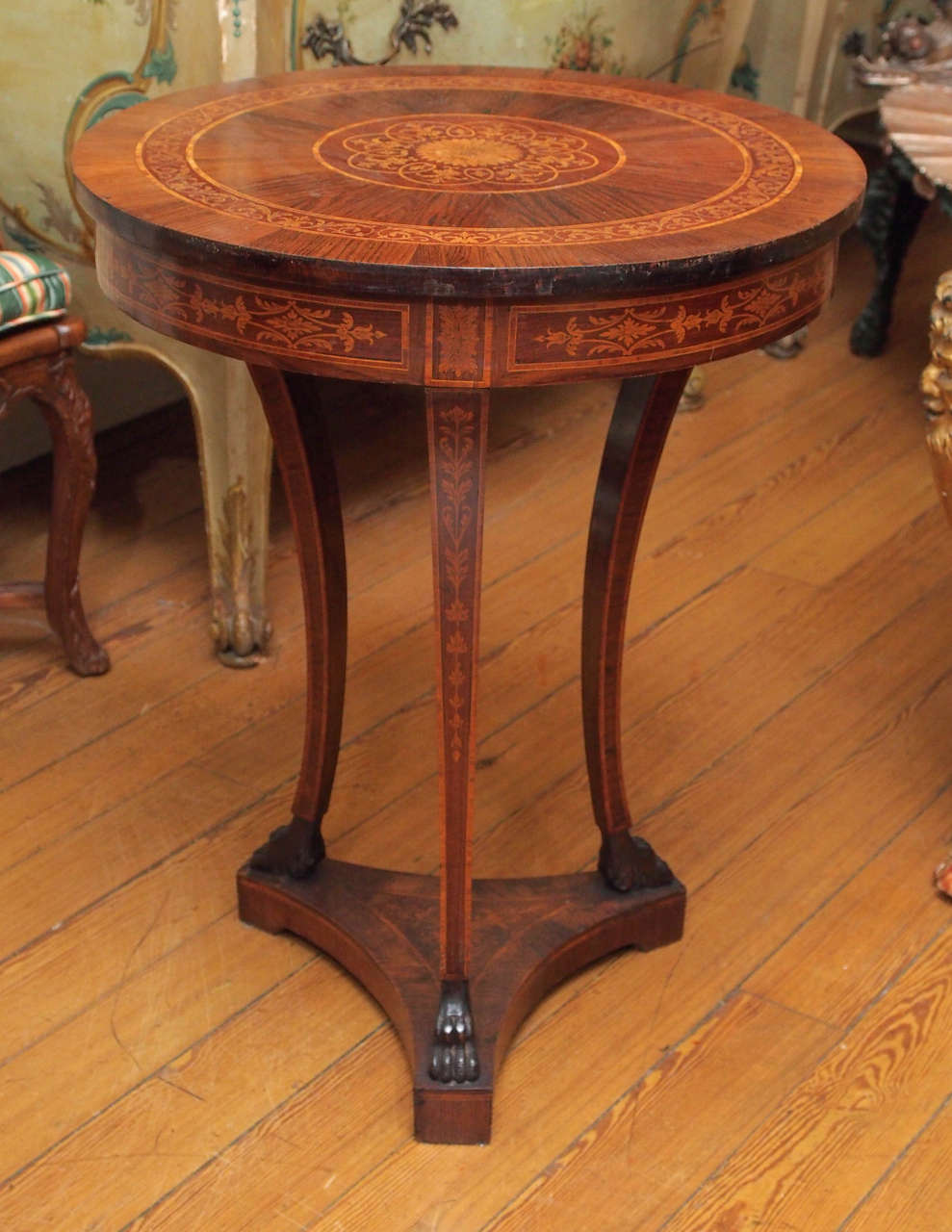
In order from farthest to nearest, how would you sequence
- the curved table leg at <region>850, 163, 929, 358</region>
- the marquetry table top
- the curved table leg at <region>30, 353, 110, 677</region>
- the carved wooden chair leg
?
the curved table leg at <region>850, 163, 929, 358</region> < the curved table leg at <region>30, 353, 110, 677</region> < the carved wooden chair leg < the marquetry table top

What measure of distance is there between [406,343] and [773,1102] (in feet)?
3.01

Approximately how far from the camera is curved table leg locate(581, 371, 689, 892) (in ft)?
5.33

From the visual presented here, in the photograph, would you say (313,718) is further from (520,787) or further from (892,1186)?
(892,1186)

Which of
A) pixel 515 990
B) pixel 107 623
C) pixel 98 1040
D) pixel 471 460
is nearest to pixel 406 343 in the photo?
pixel 471 460

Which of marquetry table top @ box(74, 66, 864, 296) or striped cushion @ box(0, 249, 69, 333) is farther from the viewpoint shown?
striped cushion @ box(0, 249, 69, 333)

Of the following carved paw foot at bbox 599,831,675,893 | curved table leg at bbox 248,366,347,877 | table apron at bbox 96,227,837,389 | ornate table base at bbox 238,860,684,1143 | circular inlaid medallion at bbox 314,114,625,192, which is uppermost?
circular inlaid medallion at bbox 314,114,625,192

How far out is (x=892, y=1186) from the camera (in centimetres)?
153

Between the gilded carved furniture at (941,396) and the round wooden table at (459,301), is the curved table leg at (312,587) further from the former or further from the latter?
the gilded carved furniture at (941,396)

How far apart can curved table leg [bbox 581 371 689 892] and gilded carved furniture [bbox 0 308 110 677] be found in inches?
34.2

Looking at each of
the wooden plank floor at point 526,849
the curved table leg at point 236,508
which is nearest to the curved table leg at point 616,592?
the wooden plank floor at point 526,849

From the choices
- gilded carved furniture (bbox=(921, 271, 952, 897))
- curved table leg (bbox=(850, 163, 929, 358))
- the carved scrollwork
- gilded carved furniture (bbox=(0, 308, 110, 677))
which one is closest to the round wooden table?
gilded carved furniture (bbox=(921, 271, 952, 897))

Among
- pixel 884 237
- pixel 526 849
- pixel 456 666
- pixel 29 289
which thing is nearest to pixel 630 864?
pixel 526 849

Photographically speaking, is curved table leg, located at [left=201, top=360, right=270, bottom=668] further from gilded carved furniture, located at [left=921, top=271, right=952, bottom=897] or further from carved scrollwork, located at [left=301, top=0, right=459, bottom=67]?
gilded carved furniture, located at [left=921, top=271, right=952, bottom=897]

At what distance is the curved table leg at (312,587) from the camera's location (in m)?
1.63
